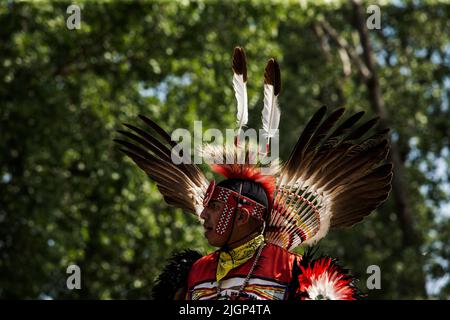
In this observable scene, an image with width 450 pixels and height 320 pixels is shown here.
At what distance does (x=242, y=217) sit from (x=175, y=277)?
647 mm

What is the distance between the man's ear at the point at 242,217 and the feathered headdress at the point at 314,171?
214 mm

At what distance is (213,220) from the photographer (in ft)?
17.1

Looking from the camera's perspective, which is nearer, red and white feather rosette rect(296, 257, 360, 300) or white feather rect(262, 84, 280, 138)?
red and white feather rosette rect(296, 257, 360, 300)

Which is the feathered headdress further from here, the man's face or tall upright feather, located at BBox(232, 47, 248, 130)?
the man's face

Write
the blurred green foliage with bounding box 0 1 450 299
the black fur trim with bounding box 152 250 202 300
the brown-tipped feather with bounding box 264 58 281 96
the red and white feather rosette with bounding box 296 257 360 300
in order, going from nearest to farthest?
the red and white feather rosette with bounding box 296 257 360 300 → the brown-tipped feather with bounding box 264 58 281 96 → the black fur trim with bounding box 152 250 202 300 → the blurred green foliage with bounding box 0 1 450 299

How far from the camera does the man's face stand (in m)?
5.19

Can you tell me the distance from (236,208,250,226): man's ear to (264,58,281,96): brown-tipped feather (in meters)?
0.75

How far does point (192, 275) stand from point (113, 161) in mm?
8590

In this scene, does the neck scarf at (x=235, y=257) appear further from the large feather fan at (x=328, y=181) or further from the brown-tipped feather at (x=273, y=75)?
the brown-tipped feather at (x=273, y=75)

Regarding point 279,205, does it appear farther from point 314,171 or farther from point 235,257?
point 235,257

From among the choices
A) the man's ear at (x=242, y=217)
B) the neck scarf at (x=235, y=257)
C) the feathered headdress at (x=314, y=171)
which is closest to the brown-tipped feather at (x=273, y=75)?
the feathered headdress at (x=314, y=171)

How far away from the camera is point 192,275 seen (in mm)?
5379

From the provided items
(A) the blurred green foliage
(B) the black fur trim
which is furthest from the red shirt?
(A) the blurred green foliage
